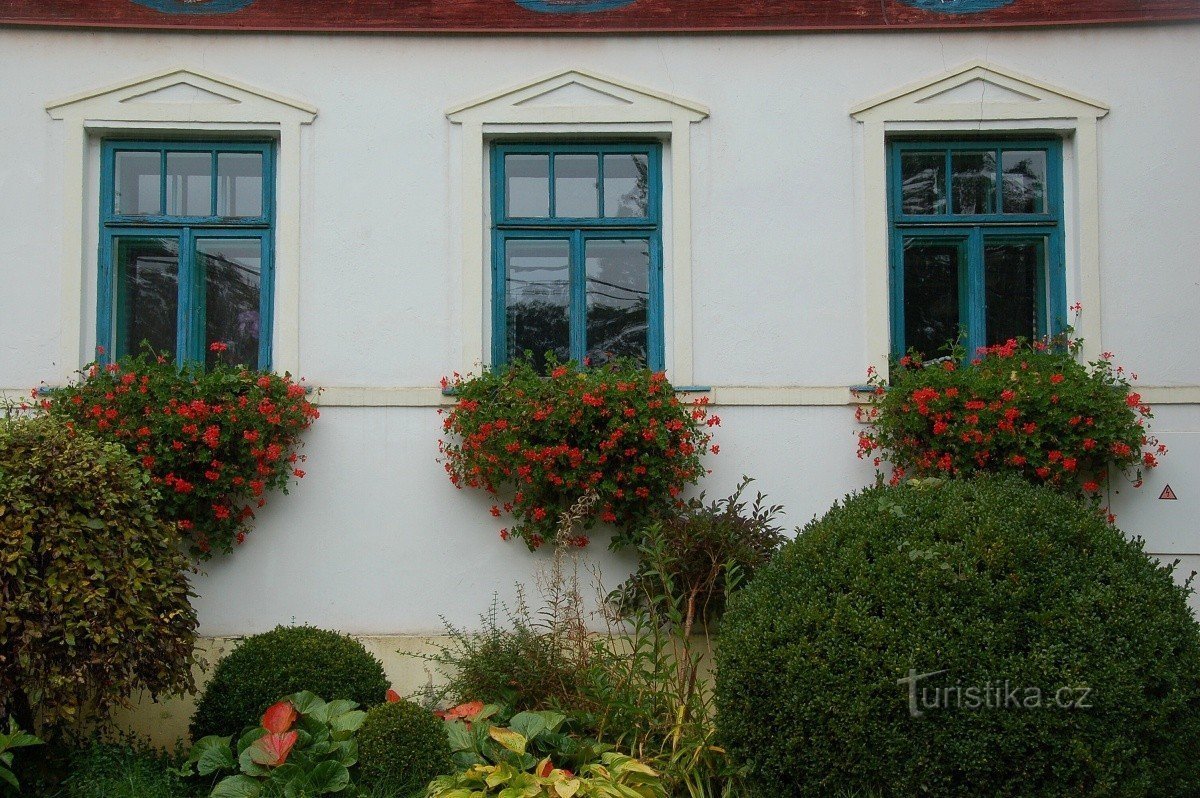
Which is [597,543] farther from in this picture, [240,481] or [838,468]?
[240,481]

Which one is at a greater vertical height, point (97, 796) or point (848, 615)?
point (848, 615)

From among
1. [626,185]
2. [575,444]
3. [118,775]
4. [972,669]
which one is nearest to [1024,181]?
[626,185]

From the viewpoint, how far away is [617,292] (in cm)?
711

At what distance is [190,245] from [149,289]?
0.40 meters

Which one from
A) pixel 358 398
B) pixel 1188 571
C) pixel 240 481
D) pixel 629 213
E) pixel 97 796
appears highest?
pixel 629 213

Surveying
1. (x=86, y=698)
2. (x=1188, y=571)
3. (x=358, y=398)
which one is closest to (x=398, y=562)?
(x=358, y=398)

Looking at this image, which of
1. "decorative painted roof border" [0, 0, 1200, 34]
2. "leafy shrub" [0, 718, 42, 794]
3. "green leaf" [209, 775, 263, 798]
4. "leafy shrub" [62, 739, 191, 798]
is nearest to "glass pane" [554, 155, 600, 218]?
"decorative painted roof border" [0, 0, 1200, 34]

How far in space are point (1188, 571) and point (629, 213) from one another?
4.11 m

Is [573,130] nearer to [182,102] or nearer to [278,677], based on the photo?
[182,102]

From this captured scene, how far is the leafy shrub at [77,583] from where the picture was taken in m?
5.08

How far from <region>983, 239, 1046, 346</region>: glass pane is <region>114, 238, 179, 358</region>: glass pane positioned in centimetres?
528

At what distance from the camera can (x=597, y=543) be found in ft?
21.9

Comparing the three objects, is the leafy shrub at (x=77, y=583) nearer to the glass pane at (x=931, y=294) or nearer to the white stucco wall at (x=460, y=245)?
the white stucco wall at (x=460, y=245)

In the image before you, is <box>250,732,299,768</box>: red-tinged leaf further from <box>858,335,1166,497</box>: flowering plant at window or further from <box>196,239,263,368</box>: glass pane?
<box>858,335,1166,497</box>: flowering plant at window
